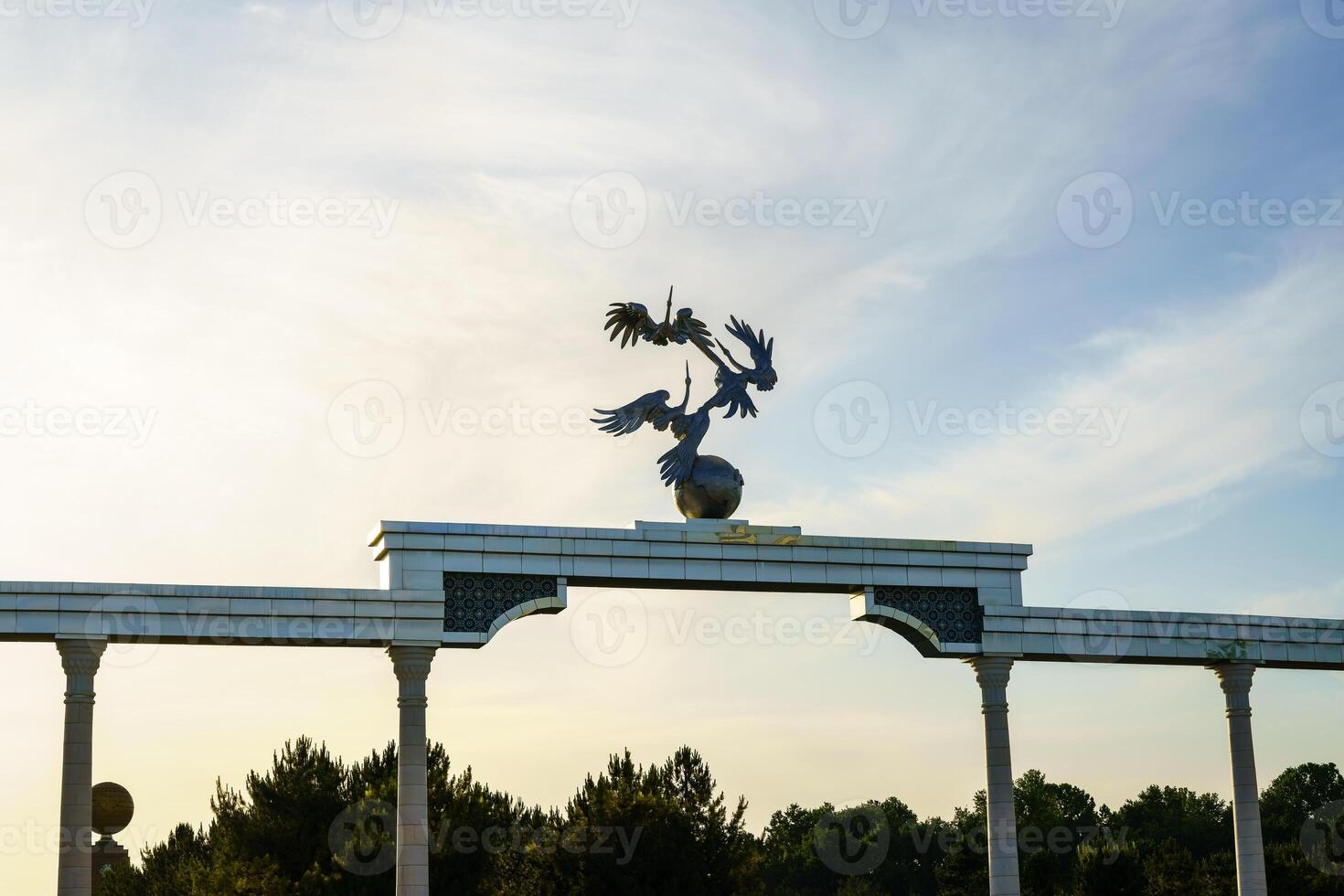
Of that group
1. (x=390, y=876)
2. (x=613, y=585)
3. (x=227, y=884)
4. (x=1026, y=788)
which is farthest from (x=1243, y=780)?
(x=1026, y=788)

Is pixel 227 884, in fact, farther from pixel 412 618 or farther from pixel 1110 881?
pixel 1110 881

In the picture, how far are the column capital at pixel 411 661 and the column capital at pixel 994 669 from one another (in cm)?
845

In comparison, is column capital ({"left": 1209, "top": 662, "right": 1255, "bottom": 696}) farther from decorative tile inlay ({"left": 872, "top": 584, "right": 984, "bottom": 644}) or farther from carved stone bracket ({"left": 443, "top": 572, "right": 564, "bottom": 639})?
carved stone bracket ({"left": 443, "top": 572, "right": 564, "bottom": 639})

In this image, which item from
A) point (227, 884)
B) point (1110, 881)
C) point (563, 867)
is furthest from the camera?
point (1110, 881)

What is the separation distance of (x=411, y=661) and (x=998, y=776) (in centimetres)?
903

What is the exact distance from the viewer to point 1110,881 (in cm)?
4622

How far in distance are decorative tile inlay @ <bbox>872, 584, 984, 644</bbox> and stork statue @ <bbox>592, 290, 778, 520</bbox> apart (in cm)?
290

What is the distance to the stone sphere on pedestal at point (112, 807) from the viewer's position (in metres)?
41.6

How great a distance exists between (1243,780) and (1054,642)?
4.10 meters

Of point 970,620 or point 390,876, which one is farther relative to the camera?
point 390,876

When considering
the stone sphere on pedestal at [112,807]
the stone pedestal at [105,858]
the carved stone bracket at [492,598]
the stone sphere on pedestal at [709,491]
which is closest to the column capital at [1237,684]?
the stone sphere on pedestal at [709,491]

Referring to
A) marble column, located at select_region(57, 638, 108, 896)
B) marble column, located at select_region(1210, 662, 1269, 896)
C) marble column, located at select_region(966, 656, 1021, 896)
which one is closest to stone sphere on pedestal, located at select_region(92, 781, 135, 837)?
marble column, located at select_region(57, 638, 108, 896)

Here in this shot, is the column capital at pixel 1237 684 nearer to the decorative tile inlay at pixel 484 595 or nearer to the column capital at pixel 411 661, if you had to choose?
the decorative tile inlay at pixel 484 595

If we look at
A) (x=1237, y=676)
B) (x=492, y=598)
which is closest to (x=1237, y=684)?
(x=1237, y=676)
